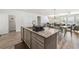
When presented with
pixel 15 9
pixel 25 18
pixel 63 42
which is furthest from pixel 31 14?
pixel 63 42

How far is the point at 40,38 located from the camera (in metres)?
1.05

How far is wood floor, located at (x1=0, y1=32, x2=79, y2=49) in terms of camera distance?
1.07 m

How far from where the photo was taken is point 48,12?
1099mm

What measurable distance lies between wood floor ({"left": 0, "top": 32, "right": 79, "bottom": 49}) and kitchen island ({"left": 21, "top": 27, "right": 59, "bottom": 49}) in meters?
0.08

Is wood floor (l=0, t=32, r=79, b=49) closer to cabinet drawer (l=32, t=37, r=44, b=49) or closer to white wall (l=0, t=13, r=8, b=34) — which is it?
white wall (l=0, t=13, r=8, b=34)

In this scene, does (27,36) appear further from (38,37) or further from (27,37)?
(38,37)

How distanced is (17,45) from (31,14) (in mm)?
525

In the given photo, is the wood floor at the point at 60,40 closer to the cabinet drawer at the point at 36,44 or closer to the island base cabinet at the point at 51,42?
the island base cabinet at the point at 51,42

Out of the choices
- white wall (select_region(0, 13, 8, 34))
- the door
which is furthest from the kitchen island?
white wall (select_region(0, 13, 8, 34))

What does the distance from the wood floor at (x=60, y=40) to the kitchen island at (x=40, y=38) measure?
8 cm

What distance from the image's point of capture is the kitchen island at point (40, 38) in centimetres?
103

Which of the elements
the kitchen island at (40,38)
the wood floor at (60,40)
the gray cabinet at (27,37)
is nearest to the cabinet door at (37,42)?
the kitchen island at (40,38)

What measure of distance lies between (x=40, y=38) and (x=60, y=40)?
1.06ft
